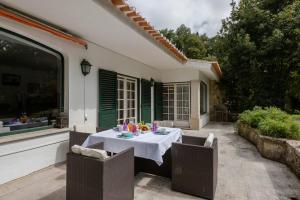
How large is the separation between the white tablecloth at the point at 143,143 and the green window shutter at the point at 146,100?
13.8 ft

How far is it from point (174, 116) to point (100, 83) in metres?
4.98

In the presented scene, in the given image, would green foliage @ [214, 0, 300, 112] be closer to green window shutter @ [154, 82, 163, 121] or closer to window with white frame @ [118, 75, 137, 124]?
green window shutter @ [154, 82, 163, 121]

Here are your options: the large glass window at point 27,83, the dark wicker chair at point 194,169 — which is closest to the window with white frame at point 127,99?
the large glass window at point 27,83

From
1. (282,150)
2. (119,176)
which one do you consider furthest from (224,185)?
(282,150)

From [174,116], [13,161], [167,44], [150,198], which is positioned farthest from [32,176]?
[174,116]

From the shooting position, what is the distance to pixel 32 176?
3.46m

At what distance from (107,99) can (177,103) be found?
15.0 ft

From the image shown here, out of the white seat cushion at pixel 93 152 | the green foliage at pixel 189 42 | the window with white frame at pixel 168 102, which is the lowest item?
the white seat cushion at pixel 93 152

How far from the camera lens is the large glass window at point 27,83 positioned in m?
4.04

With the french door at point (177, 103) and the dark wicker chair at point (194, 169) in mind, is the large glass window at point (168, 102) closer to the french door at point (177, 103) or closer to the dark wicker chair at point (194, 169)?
the french door at point (177, 103)

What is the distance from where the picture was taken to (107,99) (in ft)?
18.1

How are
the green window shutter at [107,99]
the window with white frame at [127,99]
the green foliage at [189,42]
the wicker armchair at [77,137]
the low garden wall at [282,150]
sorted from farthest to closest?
the green foliage at [189,42] < the window with white frame at [127,99] < the green window shutter at [107,99] < the wicker armchair at [77,137] < the low garden wall at [282,150]

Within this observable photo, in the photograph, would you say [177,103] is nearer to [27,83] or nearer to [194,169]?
[27,83]

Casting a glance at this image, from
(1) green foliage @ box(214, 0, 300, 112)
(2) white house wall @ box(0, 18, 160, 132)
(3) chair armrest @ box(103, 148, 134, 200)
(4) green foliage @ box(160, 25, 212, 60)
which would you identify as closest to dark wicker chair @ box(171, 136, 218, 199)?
(3) chair armrest @ box(103, 148, 134, 200)
